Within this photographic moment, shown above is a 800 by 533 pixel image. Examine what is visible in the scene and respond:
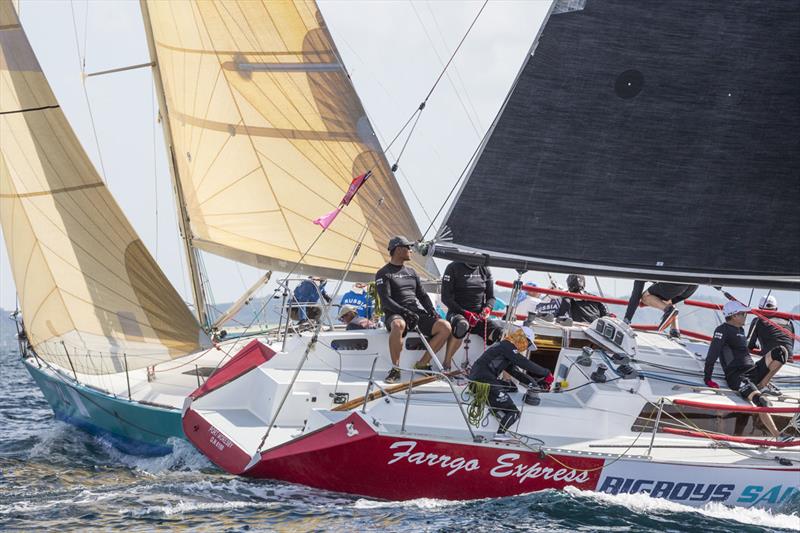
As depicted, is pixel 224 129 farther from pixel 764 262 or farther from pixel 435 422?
pixel 764 262

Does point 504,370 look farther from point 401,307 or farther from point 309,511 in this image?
point 309,511

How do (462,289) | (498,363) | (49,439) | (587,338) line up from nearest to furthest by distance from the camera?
(498,363) → (587,338) → (462,289) → (49,439)

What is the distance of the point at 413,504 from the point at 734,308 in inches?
151

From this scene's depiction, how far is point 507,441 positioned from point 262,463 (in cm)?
228

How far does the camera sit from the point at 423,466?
8938mm

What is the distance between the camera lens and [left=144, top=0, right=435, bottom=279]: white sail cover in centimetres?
1553

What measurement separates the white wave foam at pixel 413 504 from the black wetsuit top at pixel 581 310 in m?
3.83

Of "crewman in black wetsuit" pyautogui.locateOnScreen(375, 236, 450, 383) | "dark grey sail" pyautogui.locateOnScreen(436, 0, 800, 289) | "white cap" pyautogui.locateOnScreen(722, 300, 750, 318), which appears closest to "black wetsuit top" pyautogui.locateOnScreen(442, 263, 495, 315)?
"crewman in black wetsuit" pyautogui.locateOnScreen(375, 236, 450, 383)

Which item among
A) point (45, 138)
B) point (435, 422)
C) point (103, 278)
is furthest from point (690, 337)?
point (45, 138)

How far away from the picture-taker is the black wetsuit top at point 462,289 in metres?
11.2

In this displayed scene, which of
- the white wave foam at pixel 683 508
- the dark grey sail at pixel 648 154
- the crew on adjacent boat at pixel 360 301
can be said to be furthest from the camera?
the crew on adjacent boat at pixel 360 301

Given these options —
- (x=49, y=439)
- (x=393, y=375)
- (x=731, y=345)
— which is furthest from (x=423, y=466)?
(x=49, y=439)

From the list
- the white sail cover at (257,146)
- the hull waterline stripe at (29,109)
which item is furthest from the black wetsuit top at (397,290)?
the hull waterline stripe at (29,109)

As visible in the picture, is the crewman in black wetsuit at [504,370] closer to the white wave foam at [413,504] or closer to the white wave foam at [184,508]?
the white wave foam at [413,504]
